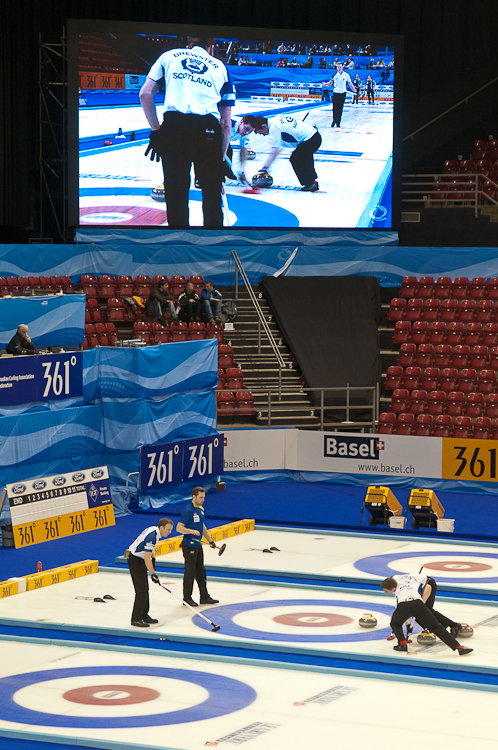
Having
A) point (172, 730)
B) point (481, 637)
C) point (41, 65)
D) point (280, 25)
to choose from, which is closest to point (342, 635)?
point (481, 637)

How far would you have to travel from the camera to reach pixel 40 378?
18.0 meters

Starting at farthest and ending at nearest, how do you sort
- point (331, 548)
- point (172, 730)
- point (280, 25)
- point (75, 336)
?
point (280, 25) → point (75, 336) → point (331, 548) → point (172, 730)

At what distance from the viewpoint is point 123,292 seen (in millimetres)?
26094

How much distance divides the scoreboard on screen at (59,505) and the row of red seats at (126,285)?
311 inches

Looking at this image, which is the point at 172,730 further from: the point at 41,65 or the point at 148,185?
the point at 41,65

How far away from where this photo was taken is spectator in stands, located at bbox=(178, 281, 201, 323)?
83.5 feet

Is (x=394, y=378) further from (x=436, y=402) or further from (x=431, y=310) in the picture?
(x=431, y=310)

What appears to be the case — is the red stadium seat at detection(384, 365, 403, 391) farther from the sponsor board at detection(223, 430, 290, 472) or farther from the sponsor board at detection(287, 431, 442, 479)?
the sponsor board at detection(223, 430, 290, 472)

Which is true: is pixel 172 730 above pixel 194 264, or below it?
below

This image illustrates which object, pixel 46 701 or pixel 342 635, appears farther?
pixel 342 635

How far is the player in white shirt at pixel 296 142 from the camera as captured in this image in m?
26.6

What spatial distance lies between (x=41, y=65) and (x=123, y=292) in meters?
6.19

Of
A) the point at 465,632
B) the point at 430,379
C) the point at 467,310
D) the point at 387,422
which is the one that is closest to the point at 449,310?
the point at 467,310

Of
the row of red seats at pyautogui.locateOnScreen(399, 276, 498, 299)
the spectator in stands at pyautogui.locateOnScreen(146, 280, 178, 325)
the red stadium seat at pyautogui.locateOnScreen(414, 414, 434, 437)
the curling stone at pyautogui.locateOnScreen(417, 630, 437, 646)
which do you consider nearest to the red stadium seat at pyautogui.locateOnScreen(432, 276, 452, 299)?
the row of red seats at pyautogui.locateOnScreen(399, 276, 498, 299)
